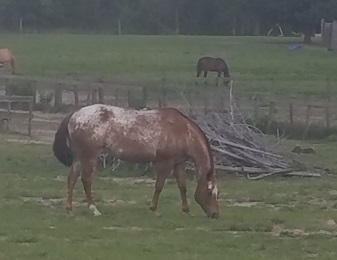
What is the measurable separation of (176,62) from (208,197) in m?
33.5

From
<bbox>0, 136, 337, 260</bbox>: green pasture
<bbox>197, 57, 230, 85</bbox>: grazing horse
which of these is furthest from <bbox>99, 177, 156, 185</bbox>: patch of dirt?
<bbox>197, 57, 230, 85</bbox>: grazing horse

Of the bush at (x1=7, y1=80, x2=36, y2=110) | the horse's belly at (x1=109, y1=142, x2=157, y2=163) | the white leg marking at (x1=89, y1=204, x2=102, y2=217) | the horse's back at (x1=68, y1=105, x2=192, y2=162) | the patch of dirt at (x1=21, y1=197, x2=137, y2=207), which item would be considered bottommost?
the patch of dirt at (x1=21, y1=197, x2=137, y2=207)

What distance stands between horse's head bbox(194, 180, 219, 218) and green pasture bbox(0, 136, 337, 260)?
16 cm

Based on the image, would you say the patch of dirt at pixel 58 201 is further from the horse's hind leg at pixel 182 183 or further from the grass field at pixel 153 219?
the horse's hind leg at pixel 182 183

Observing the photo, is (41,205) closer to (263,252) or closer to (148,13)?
(263,252)

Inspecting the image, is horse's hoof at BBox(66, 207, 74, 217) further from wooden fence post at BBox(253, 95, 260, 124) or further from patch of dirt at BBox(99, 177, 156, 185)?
wooden fence post at BBox(253, 95, 260, 124)

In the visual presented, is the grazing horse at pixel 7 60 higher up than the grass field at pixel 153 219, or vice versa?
the grazing horse at pixel 7 60

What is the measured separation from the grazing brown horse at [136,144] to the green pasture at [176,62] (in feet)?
43.6

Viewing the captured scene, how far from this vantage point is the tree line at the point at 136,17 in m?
90.1

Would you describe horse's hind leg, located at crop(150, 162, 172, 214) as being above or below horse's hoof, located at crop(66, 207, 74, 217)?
above

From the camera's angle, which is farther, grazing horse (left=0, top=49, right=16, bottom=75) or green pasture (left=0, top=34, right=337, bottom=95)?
green pasture (left=0, top=34, right=337, bottom=95)

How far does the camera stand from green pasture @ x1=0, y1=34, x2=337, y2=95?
115 feet

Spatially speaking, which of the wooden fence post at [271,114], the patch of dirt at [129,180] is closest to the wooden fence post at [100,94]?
the wooden fence post at [271,114]

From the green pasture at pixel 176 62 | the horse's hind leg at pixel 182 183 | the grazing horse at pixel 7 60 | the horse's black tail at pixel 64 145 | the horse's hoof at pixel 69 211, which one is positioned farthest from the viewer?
the green pasture at pixel 176 62
